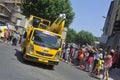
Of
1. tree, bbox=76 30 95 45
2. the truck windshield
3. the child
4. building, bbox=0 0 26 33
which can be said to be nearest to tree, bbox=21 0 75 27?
building, bbox=0 0 26 33

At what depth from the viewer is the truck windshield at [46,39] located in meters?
23.2

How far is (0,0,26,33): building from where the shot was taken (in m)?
89.3

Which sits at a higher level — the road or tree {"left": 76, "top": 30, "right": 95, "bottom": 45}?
tree {"left": 76, "top": 30, "right": 95, "bottom": 45}

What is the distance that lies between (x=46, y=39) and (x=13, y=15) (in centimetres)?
6725

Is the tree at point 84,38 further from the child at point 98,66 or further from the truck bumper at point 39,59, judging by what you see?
the truck bumper at point 39,59

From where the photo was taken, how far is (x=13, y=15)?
90.1 metres

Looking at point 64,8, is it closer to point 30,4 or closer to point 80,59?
point 30,4

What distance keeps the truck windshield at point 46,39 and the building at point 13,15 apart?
2562 inches

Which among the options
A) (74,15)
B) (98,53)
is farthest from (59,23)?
(74,15)

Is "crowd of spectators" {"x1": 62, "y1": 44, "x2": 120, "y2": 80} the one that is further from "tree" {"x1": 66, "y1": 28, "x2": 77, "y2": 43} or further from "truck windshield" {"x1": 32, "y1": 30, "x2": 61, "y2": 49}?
"tree" {"x1": 66, "y1": 28, "x2": 77, "y2": 43}

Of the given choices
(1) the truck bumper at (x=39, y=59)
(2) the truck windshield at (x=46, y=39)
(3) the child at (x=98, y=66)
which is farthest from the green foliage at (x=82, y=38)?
(1) the truck bumper at (x=39, y=59)

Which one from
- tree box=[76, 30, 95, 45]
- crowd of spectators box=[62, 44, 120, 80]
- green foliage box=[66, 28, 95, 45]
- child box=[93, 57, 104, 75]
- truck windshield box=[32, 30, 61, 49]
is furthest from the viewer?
tree box=[76, 30, 95, 45]

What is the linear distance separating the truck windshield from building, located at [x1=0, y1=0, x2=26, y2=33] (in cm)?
6509

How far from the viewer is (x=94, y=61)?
2723 cm
